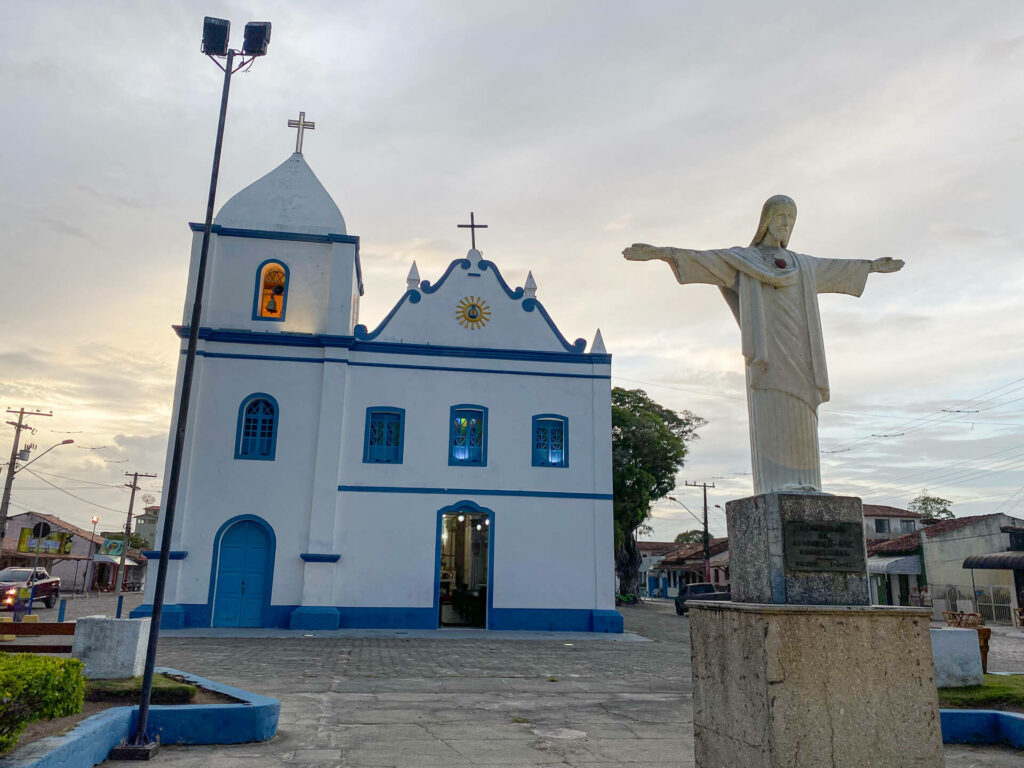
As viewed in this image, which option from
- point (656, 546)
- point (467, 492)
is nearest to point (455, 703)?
point (467, 492)

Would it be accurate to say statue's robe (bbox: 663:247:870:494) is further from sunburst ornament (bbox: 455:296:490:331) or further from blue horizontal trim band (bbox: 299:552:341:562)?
sunburst ornament (bbox: 455:296:490:331)

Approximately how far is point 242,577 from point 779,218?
14897 millimetres

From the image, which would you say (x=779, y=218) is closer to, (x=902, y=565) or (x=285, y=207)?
(x=285, y=207)

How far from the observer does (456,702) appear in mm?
7898

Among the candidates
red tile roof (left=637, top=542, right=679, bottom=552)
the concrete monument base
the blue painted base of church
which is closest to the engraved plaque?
the concrete monument base

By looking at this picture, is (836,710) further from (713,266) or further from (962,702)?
(962,702)

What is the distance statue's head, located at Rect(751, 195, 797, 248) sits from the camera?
488cm

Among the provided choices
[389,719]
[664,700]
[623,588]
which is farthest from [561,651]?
[623,588]

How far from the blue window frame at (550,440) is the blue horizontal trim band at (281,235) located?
261 inches

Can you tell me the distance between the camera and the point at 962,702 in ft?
21.8

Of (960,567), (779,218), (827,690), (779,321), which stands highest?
(779,218)

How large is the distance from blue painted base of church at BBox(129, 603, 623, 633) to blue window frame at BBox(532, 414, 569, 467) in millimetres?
3539

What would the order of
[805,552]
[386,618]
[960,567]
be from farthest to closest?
[960,567], [386,618], [805,552]

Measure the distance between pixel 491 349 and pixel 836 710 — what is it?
1498 centimetres
